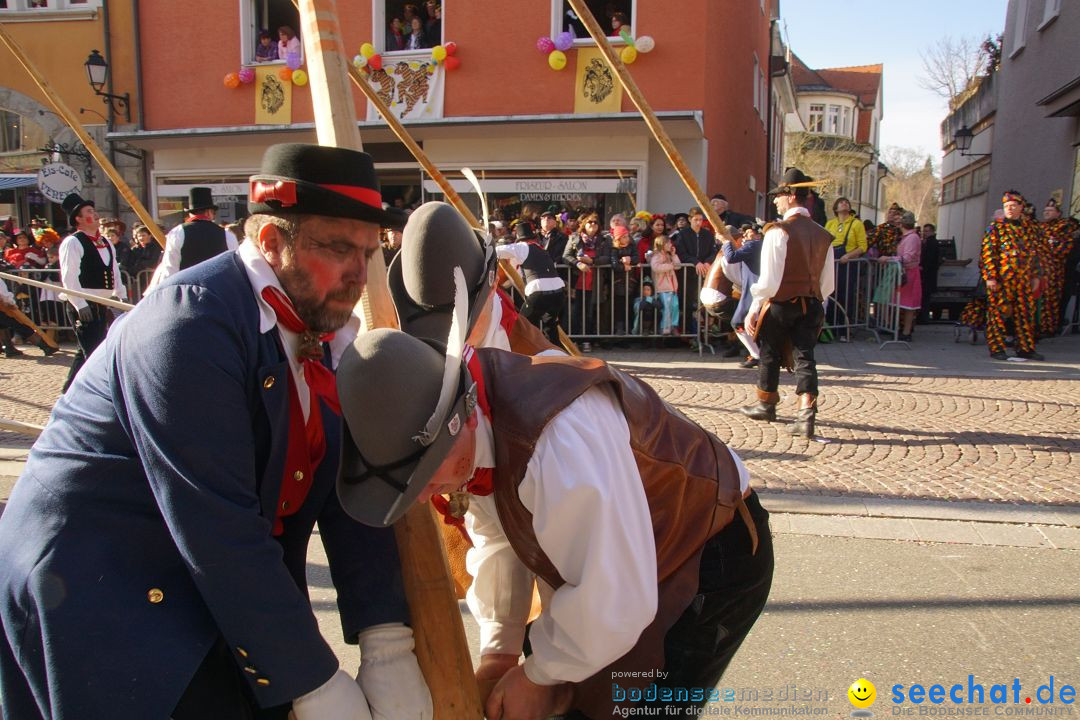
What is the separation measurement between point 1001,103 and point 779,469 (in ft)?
58.8

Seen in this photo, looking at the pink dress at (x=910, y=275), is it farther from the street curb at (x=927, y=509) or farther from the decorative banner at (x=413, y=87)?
the decorative banner at (x=413, y=87)

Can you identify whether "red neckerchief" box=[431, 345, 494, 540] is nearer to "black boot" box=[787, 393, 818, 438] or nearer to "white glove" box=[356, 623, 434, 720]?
"white glove" box=[356, 623, 434, 720]

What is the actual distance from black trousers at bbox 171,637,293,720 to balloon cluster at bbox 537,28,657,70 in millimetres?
12924

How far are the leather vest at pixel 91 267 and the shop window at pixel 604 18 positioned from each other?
28.1 feet

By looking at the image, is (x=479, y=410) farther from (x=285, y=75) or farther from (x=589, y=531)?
(x=285, y=75)

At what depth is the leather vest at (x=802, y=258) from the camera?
6352mm

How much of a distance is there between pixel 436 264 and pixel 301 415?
4.14 ft

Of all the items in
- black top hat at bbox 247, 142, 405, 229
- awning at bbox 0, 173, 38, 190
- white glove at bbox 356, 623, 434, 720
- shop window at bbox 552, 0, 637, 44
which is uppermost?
shop window at bbox 552, 0, 637, 44

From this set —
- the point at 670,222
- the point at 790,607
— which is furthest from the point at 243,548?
the point at 670,222

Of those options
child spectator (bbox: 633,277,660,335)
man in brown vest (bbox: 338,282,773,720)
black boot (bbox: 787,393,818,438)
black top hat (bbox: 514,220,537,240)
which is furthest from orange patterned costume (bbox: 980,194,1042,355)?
man in brown vest (bbox: 338,282,773,720)

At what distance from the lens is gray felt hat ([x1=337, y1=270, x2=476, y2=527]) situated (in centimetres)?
137

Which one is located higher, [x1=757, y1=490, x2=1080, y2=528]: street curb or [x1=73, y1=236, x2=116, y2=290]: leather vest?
[x1=73, y1=236, x2=116, y2=290]: leather vest

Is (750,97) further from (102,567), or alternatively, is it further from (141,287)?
(102,567)

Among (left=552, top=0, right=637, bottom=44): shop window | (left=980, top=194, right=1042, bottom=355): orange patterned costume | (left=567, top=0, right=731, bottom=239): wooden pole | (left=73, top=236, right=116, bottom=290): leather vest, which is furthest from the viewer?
(left=552, top=0, right=637, bottom=44): shop window
